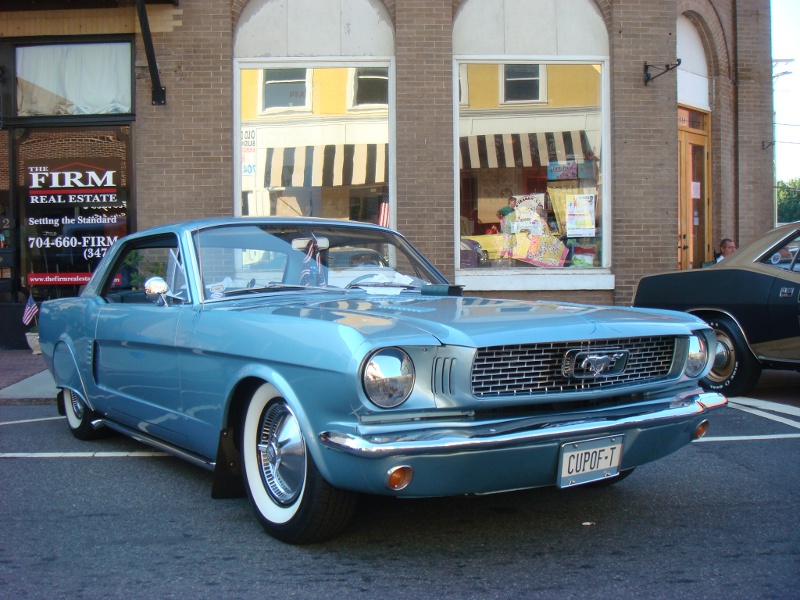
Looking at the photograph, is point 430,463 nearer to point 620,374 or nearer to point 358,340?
point 358,340

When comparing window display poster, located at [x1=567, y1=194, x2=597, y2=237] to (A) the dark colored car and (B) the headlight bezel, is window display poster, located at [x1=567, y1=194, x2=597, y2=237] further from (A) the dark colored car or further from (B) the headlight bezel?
(B) the headlight bezel

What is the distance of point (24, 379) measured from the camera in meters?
9.04

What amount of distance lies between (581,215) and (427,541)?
851 cm

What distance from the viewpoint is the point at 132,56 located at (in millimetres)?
11078

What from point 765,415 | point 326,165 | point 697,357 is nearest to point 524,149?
point 326,165

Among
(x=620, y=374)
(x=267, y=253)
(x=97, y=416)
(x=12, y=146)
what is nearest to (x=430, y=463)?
(x=620, y=374)

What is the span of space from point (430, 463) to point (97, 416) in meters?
3.31

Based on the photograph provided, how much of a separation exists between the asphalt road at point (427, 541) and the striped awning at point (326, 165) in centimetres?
654

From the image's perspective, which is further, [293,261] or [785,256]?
[785,256]

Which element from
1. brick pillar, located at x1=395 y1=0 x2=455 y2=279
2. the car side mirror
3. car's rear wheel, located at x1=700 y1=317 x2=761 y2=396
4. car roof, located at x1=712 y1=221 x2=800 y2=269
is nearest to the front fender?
the car side mirror

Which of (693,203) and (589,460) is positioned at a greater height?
(693,203)

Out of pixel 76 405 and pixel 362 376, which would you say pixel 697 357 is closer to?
pixel 362 376

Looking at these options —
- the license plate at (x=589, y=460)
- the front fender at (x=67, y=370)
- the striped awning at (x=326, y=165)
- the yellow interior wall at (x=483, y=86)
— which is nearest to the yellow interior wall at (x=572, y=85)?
the yellow interior wall at (x=483, y=86)

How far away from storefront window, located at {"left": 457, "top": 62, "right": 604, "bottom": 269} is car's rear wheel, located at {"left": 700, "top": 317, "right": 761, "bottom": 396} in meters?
3.98
